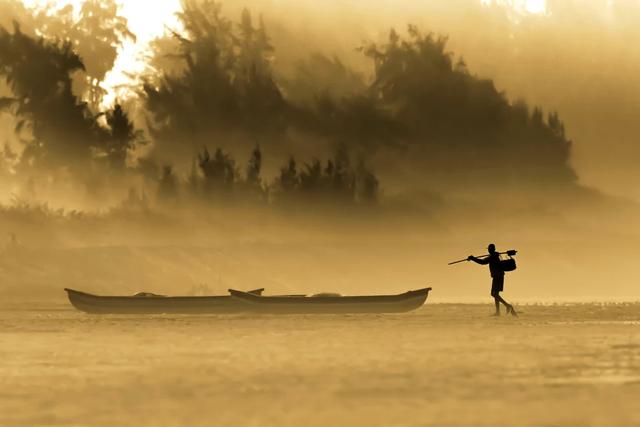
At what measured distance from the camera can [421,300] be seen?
9962 centimetres

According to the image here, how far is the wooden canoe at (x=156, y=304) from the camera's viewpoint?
325 feet

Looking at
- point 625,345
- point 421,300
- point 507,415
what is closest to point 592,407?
point 507,415

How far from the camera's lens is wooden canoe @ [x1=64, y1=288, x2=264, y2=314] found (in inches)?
3903

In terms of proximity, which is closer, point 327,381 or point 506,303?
point 327,381

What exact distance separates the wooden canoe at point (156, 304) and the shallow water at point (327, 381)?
46.8 meters

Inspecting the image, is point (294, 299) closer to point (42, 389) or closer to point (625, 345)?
point (625, 345)

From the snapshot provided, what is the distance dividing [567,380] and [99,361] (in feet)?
48.6

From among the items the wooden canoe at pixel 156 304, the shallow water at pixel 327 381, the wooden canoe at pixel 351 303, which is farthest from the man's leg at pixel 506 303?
the wooden canoe at pixel 156 304

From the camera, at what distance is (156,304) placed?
99.2m

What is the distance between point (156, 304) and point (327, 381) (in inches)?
2774

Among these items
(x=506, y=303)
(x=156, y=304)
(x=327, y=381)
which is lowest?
(x=327, y=381)

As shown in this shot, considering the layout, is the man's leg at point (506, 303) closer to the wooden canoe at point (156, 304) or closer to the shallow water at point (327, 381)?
the shallow water at point (327, 381)

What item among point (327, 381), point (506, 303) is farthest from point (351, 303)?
point (327, 381)

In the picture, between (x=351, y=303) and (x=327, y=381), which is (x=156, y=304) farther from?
(x=327, y=381)
